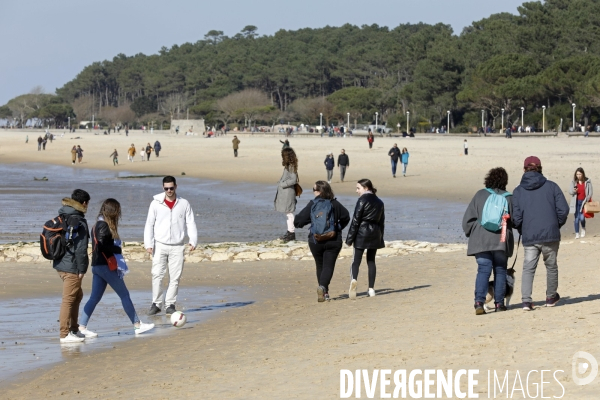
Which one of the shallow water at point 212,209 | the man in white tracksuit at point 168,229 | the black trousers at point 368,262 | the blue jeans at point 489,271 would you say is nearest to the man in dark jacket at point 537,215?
the blue jeans at point 489,271

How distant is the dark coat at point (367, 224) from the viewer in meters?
10.5

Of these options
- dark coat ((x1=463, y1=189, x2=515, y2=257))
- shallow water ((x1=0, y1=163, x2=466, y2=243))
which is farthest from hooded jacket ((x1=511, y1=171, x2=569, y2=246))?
shallow water ((x1=0, y1=163, x2=466, y2=243))

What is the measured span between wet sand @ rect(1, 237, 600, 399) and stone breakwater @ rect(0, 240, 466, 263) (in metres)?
3.23

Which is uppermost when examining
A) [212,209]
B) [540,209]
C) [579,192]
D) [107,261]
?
[540,209]

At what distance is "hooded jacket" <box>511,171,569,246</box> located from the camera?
28.0ft

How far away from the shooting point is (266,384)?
6.56m

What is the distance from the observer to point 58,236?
850cm

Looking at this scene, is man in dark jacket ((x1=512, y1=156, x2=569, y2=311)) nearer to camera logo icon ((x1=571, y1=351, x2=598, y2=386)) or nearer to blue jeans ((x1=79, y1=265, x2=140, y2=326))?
camera logo icon ((x1=571, y1=351, x2=598, y2=386))

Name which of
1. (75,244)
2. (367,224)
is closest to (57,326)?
(75,244)

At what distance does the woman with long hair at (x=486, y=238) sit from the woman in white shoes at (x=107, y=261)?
3312mm

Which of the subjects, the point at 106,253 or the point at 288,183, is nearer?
the point at 106,253

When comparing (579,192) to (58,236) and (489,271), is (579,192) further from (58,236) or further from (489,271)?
(58,236)

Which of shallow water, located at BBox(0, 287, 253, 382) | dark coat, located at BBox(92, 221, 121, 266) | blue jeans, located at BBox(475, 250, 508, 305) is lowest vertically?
shallow water, located at BBox(0, 287, 253, 382)

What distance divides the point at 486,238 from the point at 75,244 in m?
3.94
